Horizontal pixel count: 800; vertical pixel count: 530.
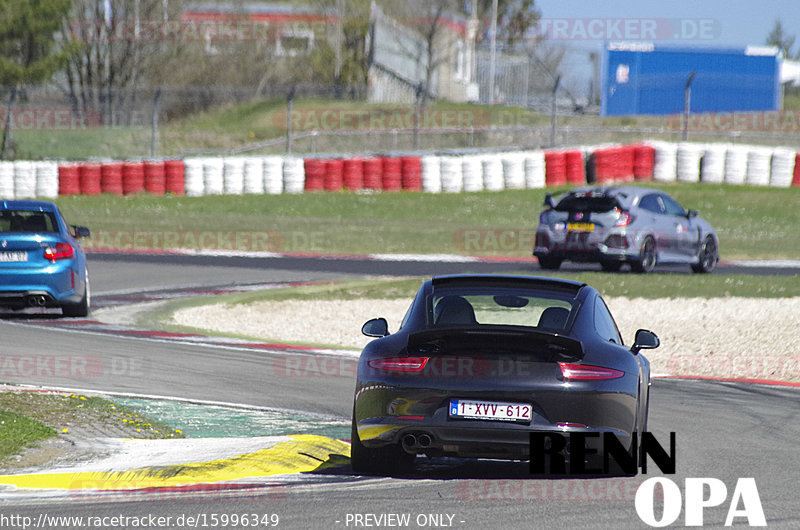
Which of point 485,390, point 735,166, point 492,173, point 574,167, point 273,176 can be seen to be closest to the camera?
point 485,390

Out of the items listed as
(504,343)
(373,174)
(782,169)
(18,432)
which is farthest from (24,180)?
(504,343)

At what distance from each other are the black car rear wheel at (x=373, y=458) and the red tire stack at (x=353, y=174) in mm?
26392

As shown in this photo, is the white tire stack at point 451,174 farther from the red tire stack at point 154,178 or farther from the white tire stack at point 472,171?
the red tire stack at point 154,178

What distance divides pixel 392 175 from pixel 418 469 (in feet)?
87.3

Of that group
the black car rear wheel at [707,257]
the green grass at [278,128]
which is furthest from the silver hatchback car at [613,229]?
the green grass at [278,128]

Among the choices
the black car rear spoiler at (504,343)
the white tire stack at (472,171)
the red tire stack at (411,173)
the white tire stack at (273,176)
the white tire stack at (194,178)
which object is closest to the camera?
the black car rear spoiler at (504,343)

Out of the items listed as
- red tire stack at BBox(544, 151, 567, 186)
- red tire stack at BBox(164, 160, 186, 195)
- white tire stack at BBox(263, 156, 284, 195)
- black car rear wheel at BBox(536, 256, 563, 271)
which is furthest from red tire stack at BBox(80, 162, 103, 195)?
black car rear wheel at BBox(536, 256, 563, 271)

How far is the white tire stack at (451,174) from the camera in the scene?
33.4 meters

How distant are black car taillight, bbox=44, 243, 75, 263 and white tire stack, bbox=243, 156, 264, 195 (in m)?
17.4

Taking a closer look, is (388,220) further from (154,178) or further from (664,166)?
(664,166)

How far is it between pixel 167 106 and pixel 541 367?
52236mm

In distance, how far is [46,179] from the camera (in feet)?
101

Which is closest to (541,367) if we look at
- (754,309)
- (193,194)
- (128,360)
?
(128,360)

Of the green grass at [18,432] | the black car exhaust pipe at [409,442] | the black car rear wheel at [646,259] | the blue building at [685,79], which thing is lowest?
the black car rear wheel at [646,259]
